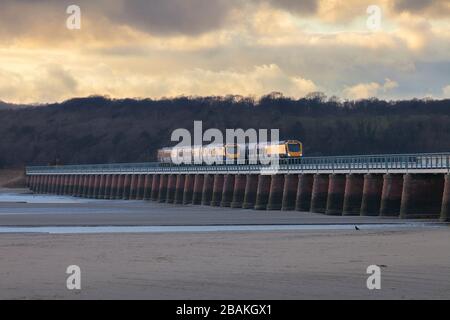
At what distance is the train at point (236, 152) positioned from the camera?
86.7 metres

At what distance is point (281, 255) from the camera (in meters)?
30.5

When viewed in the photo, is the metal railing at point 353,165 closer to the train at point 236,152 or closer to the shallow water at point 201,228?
the train at point 236,152

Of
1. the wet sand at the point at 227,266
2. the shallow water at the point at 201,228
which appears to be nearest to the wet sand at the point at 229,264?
the wet sand at the point at 227,266

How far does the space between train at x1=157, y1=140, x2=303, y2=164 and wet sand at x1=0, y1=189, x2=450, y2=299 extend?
4480cm

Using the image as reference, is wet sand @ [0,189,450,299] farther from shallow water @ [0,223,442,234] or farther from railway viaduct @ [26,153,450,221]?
railway viaduct @ [26,153,450,221]

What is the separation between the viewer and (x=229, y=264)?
28047 millimetres

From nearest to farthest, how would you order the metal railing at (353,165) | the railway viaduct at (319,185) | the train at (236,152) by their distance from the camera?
the metal railing at (353,165) → the railway viaduct at (319,185) → the train at (236,152)

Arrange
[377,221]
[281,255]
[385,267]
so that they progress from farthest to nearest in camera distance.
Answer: [377,221] < [281,255] < [385,267]

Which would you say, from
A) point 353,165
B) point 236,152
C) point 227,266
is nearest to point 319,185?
point 353,165

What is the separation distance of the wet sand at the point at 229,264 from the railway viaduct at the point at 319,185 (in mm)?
10308
